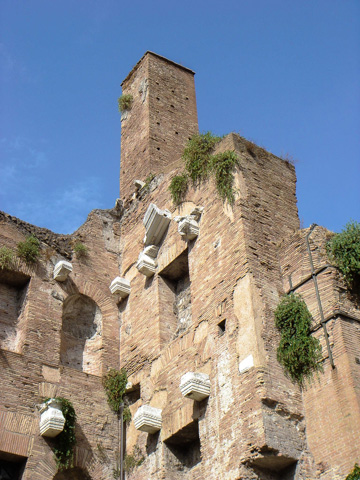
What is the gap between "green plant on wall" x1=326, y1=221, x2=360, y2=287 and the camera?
9.00 metres

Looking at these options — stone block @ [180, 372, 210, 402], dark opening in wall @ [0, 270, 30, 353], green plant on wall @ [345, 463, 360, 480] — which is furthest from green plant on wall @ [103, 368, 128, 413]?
green plant on wall @ [345, 463, 360, 480]

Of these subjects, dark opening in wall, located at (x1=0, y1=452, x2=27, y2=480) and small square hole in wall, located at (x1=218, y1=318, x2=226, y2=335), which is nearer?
small square hole in wall, located at (x1=218, y1=318, x2=226, y2=335)

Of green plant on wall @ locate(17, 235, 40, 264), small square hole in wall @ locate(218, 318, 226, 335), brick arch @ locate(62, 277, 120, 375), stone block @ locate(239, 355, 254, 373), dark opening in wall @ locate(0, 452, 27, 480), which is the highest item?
green plant on wall @ locate(17, 235, 40, 264)

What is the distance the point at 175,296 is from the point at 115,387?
63.9 inches

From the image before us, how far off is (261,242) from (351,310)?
63.3 inches

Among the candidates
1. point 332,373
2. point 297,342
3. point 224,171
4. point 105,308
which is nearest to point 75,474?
point 105,308

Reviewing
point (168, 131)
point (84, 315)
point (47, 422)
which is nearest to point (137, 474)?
point (47, 422)

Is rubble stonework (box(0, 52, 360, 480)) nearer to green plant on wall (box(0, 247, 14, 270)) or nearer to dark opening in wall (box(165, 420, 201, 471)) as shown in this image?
dark opening in wall (box(165, 420, 201, 471))

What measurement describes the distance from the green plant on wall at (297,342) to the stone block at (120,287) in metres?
3.58

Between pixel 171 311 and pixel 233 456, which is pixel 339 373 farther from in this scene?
pixel 171 311

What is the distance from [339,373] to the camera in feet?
26.9

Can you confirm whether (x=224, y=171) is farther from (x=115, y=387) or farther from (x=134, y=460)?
(x=134, y=460)

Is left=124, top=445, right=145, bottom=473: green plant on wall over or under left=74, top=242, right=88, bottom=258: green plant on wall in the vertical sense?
under

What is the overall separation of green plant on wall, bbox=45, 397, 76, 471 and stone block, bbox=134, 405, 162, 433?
3.11ft
